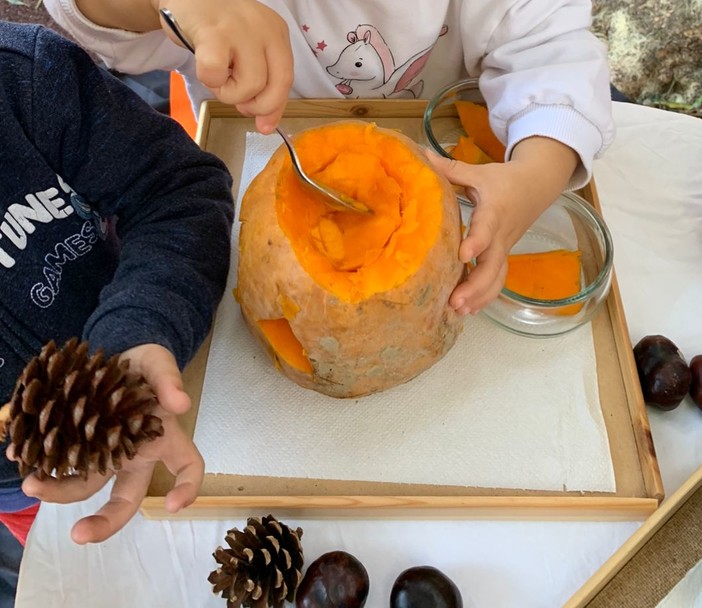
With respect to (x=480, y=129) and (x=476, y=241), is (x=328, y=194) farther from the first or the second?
(x=480, y=129)

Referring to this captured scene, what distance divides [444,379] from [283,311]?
19 cm

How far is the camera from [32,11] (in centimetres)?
134

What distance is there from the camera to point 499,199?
23.7 inches

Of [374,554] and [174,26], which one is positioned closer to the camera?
[174,26]

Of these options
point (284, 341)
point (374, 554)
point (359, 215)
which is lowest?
point (374, 554)

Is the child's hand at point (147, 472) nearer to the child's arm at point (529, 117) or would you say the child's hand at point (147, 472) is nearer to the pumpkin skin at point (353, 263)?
the pumpkin skin at point (353, 263)

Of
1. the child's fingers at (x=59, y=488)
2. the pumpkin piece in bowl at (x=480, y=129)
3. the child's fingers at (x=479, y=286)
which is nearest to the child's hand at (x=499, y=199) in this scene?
the child's fingers at (x=479, y=286)

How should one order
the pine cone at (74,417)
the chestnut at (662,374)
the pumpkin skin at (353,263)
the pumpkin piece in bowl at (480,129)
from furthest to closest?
1. the pumpkin piece in bowl at (480,129)
2. the chestnut at (662,374)
3. the pumpkin skin at (353,263)
4. the pine cone at (74,417)

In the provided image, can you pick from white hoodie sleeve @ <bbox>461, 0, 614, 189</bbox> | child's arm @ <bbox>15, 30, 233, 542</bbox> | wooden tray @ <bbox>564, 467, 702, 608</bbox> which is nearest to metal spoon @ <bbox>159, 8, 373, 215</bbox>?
child's arm @ <bbox>15, 30, 233, 542</bbox>

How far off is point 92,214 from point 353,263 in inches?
10.0

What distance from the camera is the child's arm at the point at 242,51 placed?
1.37 feet

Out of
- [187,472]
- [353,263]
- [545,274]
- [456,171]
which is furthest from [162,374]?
[545,274]

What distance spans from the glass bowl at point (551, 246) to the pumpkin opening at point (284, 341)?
0.21 meters

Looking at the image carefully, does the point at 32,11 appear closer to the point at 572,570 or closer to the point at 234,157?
the point at 234,157
